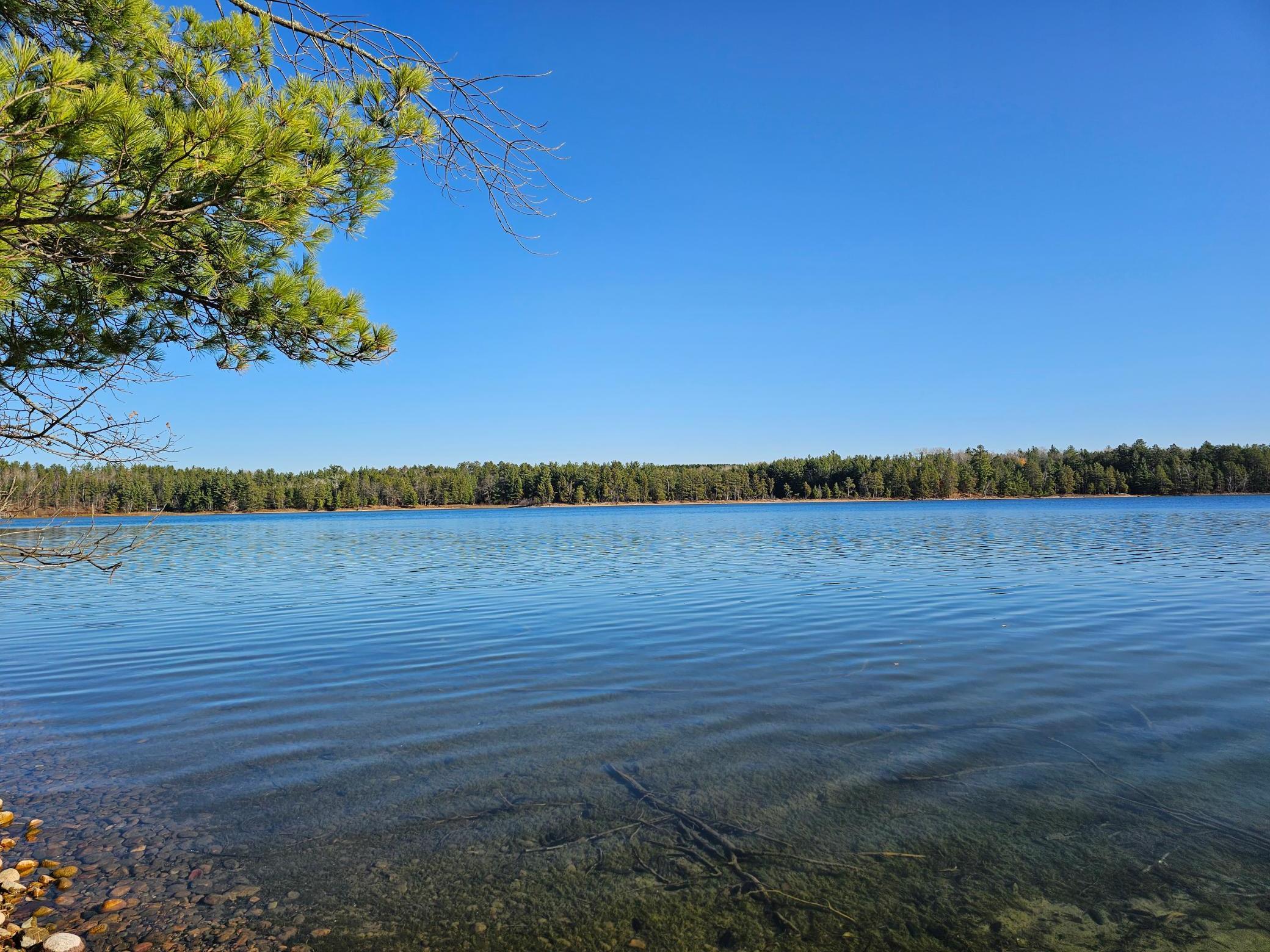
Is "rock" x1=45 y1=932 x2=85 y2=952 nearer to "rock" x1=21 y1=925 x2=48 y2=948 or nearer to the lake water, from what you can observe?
"rock" x1=21 y1=925 x2=48 y2=948

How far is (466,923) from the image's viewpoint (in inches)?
189

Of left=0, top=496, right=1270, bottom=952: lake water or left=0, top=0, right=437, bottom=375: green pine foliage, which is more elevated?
left=0, top=0, right=437, bottom=375: green pine foliage

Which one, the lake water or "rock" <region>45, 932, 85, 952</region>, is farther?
the lake water

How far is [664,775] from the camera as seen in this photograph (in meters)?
7.14

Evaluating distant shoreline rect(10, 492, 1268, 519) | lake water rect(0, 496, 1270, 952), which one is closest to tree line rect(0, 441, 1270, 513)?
distant shoreline rect(10, 492, 1268, 519)

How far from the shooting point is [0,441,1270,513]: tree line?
15262 centimetres

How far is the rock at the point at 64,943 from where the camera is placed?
426 centimetres

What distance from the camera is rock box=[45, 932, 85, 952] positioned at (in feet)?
14.0

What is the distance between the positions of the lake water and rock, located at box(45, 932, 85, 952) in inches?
7.5

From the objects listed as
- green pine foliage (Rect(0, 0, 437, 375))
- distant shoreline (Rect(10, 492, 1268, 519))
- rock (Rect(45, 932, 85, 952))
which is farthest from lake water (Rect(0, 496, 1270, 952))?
distant shoreline (Rect(10, 492, 1268, 519))

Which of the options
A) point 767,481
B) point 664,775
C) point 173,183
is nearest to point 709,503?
point 767,481

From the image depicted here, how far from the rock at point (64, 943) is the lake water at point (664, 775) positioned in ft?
0.63

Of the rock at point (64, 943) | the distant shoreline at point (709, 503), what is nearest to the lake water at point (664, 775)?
the rock at point (64, 943)

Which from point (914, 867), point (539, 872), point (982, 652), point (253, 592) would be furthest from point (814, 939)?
point (253, 592)
